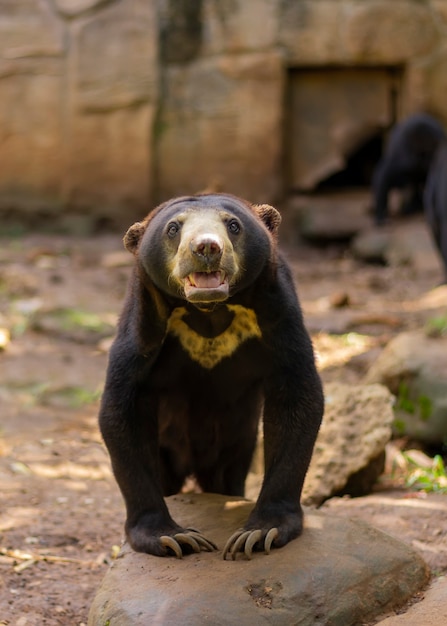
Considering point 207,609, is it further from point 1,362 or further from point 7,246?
point 7,246

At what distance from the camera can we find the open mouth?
3088 mm

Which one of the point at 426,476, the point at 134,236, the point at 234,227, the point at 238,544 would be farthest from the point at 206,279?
the point at 426,476

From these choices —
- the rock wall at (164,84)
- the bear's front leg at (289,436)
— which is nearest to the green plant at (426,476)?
the bear's front leg at (289,436)

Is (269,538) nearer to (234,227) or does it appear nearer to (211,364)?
(211,364)

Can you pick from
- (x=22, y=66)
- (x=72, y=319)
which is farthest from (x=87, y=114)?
(x=72, y=319)

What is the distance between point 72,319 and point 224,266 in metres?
4.93

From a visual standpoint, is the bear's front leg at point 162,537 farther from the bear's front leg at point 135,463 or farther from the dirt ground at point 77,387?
the dirt ground at point 77,387

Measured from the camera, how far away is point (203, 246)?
307cm

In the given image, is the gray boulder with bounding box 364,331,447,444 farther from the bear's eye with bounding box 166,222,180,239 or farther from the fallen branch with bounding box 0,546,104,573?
the bear's eye with bounding box 166,222,180,239

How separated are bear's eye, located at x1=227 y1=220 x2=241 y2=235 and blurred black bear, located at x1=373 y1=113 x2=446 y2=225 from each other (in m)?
8.06

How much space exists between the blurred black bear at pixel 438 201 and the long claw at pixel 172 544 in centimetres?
665

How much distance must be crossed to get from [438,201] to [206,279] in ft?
23.9

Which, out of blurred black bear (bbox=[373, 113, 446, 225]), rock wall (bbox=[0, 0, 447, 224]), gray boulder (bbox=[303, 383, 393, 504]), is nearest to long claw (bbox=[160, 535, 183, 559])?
gray boulder (bbox=[303, 383, 393, 504])

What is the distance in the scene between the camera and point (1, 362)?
23.2 ft
